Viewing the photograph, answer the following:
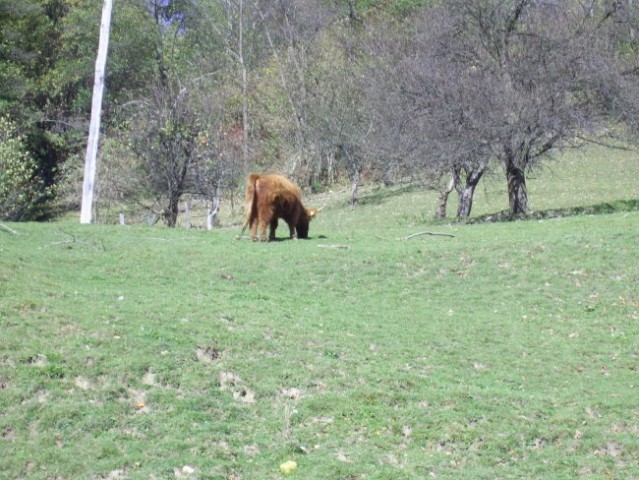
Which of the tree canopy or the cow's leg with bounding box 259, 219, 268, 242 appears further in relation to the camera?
the tree canopy

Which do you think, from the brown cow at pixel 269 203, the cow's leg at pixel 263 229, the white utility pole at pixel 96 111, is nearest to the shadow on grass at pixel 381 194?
the white utility pole at pixel 96 111

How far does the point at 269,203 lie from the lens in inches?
884

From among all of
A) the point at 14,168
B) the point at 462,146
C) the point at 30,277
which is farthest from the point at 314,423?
the point at 14,168

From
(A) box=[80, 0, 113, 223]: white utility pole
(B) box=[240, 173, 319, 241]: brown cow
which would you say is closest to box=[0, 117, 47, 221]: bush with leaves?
(A) box=[80, 0, 113, 223]: white utility pole

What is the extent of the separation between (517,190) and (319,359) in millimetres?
20072

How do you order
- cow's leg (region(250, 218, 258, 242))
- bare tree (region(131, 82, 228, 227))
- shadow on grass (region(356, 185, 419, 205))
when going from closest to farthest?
cow's leg (region(250, 218, 258, 242)) < bare tree (region(131, 82, 228, 227)) < shadow on grass (region(356, 185, 419, 205))

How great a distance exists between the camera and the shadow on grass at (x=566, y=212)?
3148 cm

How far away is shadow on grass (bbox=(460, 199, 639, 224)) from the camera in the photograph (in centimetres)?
3148

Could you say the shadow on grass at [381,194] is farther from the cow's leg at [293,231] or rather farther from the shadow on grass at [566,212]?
the cow's leg at [293,231]

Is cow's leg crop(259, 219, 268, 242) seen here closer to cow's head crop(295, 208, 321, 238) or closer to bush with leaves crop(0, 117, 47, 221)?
cow's head crop(295, 208, 321, 238)

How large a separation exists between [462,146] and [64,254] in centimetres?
1493

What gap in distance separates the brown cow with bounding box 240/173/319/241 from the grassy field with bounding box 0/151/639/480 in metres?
1.03

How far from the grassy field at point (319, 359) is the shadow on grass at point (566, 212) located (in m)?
9.04

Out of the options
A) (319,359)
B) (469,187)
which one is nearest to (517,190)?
(469,187)
